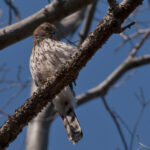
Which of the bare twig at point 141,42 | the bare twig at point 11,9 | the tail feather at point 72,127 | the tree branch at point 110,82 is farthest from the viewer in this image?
the tree branch at point 110,82

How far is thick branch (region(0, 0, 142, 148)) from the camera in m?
2.16

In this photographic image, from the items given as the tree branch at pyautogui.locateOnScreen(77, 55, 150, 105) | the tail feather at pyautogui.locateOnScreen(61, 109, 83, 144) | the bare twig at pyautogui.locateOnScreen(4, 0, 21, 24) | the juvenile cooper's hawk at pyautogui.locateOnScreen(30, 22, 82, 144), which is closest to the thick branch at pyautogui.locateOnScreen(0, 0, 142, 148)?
the juvenile cooper's hawk at pyautogui.locateOnScreen(30, 22, 82, 144)

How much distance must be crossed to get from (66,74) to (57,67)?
1232mm

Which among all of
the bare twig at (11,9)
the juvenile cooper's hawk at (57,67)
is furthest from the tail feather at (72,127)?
the bare twig at (11,9)

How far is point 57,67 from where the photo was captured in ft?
11.9

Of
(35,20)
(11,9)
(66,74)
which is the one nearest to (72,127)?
(35,20)

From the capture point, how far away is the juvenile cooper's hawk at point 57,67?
3.66m

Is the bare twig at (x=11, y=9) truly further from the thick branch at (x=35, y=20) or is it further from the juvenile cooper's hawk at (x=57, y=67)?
the thick branch at (x=35, y=20)

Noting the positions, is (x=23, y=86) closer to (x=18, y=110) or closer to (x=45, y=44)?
(x=45, y=44)

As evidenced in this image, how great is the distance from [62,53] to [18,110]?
132 cm

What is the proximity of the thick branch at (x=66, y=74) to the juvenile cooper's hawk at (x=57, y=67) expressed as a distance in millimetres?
982

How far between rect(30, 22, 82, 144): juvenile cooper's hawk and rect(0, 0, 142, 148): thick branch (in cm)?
98

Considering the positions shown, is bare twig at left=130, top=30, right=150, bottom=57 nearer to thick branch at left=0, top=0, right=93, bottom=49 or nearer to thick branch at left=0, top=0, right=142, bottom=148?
thick branch at left=0, top=0, right=93, bottom=49

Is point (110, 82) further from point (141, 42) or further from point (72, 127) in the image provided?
point (72, 127)
